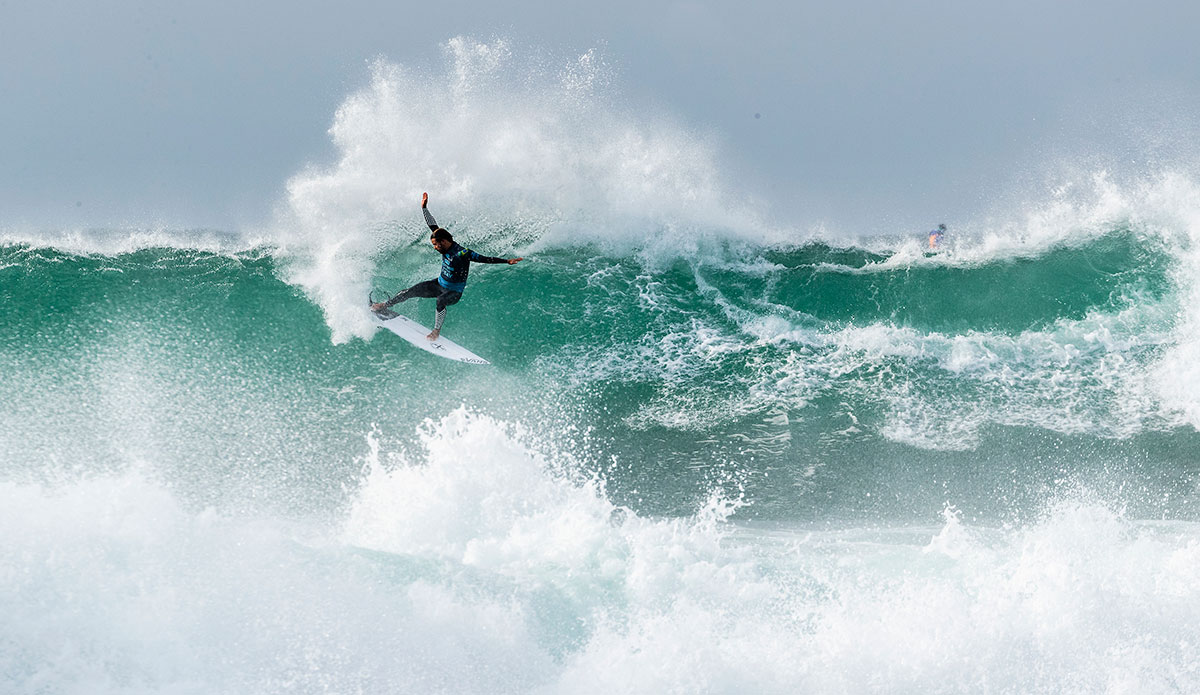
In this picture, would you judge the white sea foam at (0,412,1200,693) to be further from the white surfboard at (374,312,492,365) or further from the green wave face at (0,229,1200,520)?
the white surfboard at (374,312,492,365)

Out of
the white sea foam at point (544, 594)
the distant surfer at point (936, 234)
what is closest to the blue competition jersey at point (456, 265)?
the white sea foam at point (544, 594)

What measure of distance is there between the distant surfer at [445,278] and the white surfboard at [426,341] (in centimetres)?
9

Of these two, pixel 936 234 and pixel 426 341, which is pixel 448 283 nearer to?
pixel 426 341

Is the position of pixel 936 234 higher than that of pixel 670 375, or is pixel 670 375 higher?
pixel 936 234

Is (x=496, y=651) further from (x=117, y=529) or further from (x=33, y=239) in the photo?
(x=33, y=239)

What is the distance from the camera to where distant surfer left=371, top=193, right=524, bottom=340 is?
7.59 metres

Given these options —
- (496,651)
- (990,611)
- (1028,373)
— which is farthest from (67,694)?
(1028,373)

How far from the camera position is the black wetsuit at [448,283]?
775 cm

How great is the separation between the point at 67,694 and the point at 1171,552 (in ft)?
32.0

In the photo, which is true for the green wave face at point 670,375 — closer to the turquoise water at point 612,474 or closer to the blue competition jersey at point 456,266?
the turquoise water at point 612,474

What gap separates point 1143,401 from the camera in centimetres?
852

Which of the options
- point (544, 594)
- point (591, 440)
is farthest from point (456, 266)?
point (544, 594)

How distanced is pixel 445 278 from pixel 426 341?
2.78ft

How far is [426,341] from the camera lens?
8.43 metres
